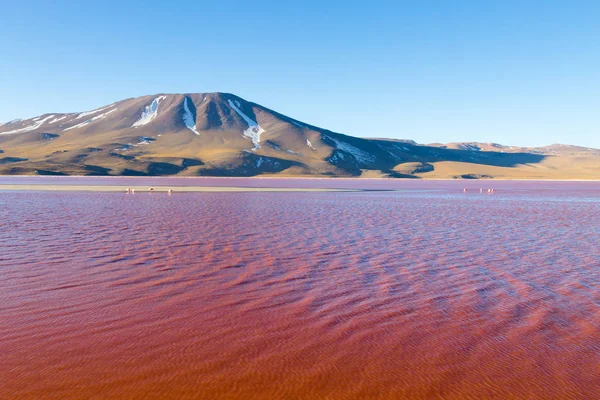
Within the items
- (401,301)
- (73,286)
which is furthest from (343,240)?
(73,286)

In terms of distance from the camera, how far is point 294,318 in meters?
9.80

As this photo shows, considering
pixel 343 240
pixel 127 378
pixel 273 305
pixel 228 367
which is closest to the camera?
pixel 127 378

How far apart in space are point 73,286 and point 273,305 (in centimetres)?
518

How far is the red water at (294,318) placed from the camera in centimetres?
696

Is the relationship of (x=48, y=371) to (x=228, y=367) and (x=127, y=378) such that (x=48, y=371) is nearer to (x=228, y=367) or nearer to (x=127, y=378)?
(x=127, y=378)

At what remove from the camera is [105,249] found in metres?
17.3

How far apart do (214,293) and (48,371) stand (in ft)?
16.1

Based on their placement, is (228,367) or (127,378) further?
(228,367)

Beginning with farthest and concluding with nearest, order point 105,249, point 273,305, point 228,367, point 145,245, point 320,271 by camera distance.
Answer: point 145,245, point 105,249, point 320,271, point 273,305, point 228,367

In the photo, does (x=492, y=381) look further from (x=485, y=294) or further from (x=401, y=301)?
(x=485, y=294)

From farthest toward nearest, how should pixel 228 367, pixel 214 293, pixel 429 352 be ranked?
pixel 214 293
pixel 429 352
pixel 228 367

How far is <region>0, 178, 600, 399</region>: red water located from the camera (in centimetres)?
696

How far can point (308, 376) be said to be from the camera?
7.15 meters

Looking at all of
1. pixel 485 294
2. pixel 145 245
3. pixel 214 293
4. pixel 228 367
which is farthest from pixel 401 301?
pixel 145 245
